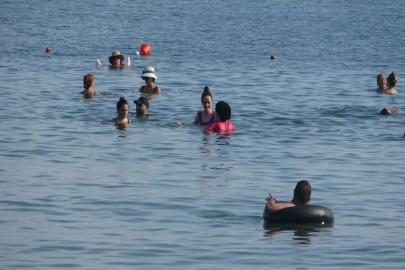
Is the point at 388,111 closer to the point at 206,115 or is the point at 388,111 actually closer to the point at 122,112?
the point at 206,115

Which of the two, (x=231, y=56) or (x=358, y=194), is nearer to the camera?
(x=358, y=194)

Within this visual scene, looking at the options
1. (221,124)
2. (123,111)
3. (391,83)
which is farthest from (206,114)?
(391,83)

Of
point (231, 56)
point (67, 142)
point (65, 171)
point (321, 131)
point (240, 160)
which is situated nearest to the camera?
point (65, 171)

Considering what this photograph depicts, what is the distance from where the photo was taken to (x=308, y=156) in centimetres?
2205

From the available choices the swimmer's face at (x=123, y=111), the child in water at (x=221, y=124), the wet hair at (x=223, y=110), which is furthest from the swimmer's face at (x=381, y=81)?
the swimmer's face at (x=123, y=111)

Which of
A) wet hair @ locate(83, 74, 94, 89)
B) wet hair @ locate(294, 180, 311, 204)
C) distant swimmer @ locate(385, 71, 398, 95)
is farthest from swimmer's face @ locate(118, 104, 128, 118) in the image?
distant swimmer @ locate(385, 71, 398, 95)

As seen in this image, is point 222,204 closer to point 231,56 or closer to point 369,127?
point 369,127

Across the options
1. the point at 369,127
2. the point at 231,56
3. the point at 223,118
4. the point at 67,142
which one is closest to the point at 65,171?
the point at 67,142

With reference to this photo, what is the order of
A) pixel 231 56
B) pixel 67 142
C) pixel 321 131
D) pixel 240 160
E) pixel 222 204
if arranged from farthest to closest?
pixel 231 56 < pixel 321 131 < pixel 67 142 < pixel 240 160 < pixel 222 204

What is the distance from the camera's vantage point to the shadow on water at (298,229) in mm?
15289

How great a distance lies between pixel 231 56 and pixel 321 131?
2145 centimetres

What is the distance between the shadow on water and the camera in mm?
15289

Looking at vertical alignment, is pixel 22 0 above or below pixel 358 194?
above

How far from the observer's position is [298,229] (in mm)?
15508
